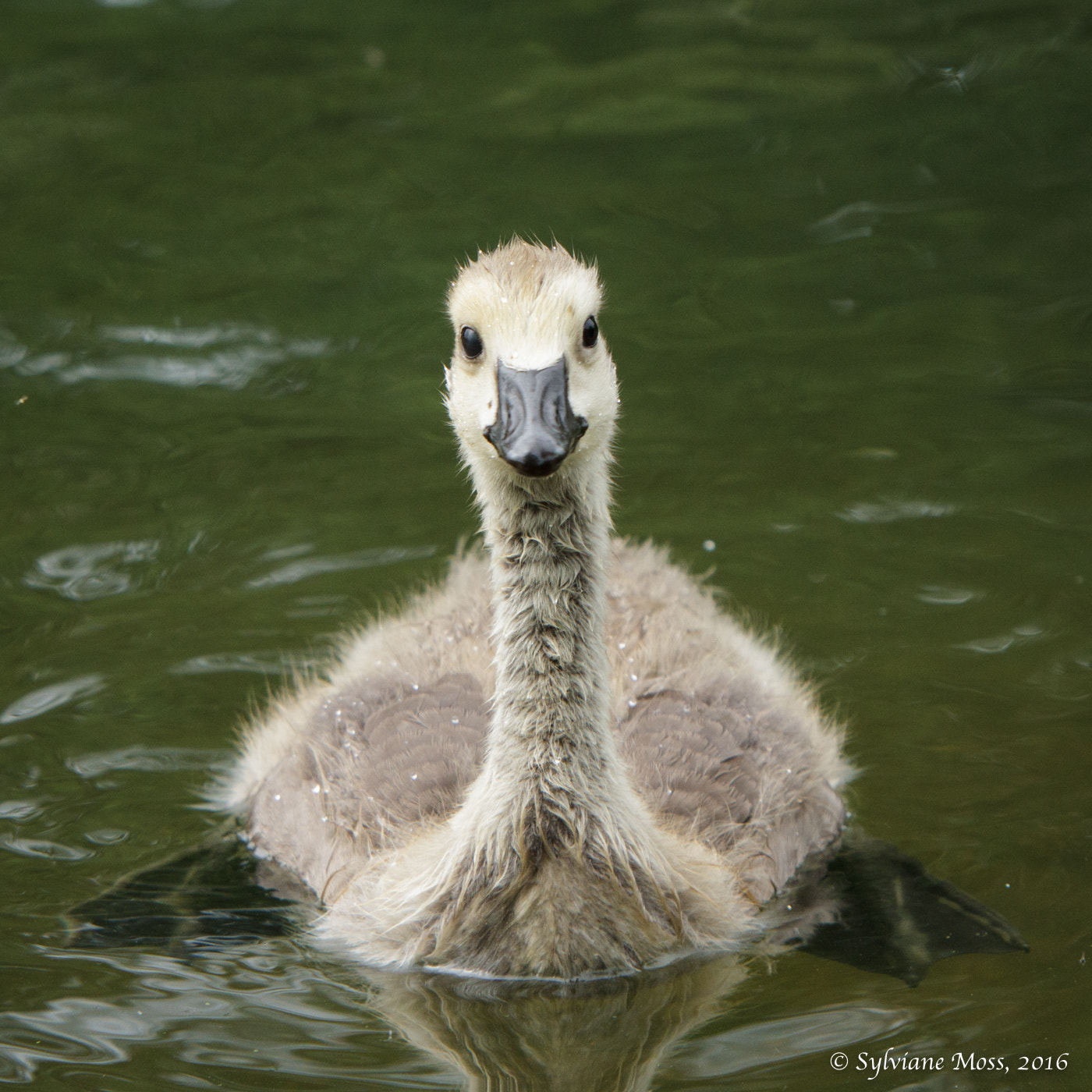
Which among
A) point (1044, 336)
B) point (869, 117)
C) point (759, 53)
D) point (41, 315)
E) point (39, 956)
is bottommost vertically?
point (39, 956)

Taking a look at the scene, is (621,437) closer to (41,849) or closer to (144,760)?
(144,760)

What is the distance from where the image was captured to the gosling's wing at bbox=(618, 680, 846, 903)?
6.28m

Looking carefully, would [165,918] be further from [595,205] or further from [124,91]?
[124,91]

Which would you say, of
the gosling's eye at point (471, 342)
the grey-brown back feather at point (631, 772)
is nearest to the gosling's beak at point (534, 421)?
the gosling's eye at point (471, 342)

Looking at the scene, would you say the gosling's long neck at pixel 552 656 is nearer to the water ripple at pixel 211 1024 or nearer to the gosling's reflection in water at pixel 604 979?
the gosling's reflection in water at pixel 604 979

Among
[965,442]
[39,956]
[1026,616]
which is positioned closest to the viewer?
[39,956]

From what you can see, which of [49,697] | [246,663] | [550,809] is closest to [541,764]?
[550,809]

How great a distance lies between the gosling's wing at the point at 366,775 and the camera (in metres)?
6.30

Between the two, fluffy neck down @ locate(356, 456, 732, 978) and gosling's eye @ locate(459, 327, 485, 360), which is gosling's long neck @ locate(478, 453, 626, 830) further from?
gosling's eye @ locate(459, 327, 485, 360)

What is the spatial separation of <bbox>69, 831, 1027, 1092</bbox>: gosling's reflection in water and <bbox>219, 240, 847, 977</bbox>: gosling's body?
10cm

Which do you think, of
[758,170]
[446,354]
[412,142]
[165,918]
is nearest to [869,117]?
[758,170]

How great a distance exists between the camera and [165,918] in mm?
6301

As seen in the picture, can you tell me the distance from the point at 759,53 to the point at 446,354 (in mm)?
4378

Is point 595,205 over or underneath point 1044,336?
over
